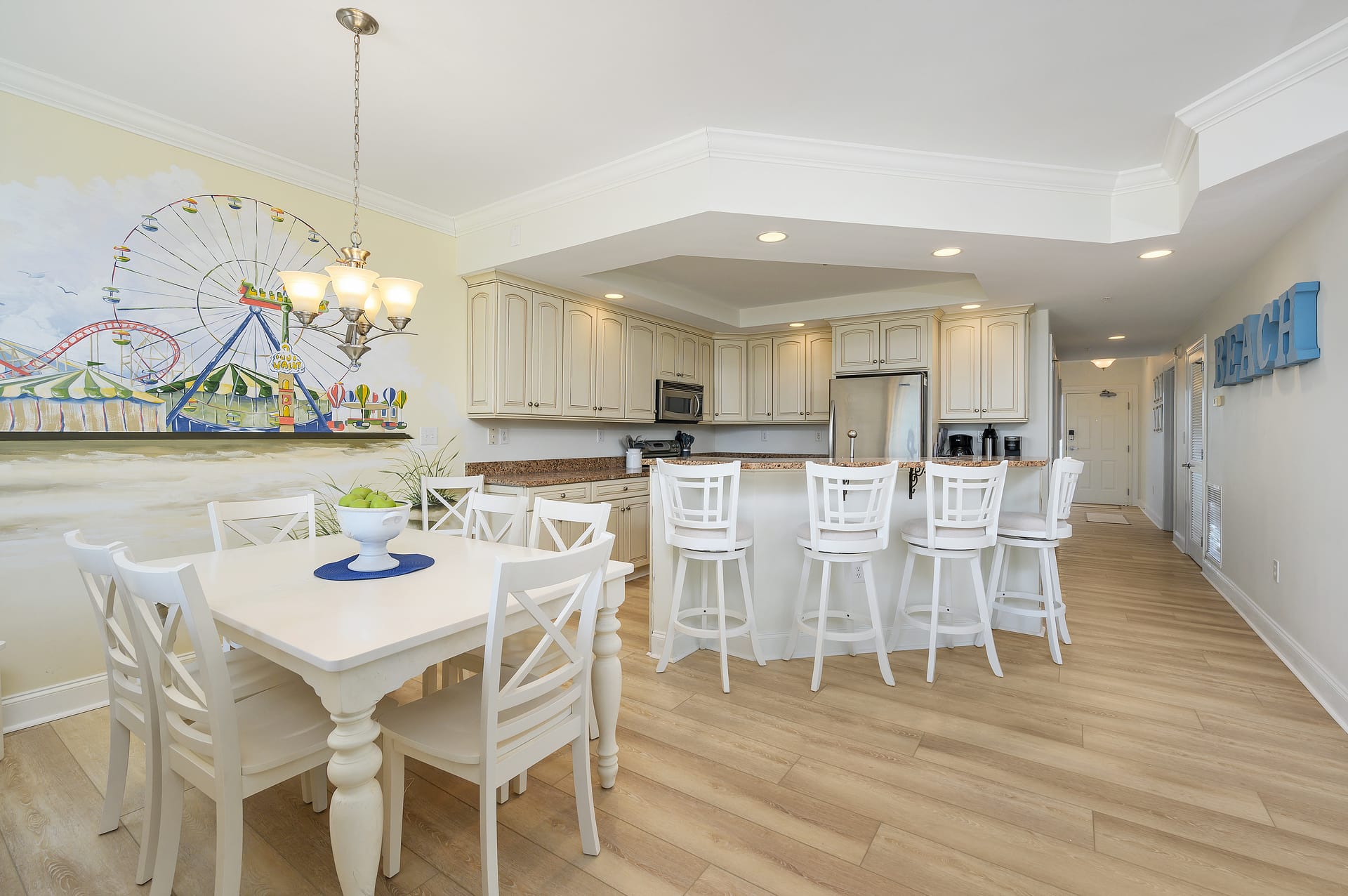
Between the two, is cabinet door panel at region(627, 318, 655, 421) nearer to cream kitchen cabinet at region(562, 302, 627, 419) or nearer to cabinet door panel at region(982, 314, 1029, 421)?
cream kitchen cabinet at region(562, 302, 627, 419)

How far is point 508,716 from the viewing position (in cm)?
158

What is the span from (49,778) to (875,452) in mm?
5127

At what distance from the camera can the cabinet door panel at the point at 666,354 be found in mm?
5438

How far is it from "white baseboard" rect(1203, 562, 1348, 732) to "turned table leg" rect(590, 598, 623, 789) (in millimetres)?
2970

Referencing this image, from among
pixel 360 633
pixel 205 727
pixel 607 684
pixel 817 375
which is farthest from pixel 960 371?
pixel 205 727

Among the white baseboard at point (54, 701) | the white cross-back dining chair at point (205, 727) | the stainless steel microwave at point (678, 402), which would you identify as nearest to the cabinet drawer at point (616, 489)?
the stainless steel microwave at point (678, 402)

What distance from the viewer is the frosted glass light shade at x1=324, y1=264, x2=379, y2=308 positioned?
196cm

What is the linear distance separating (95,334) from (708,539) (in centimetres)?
289

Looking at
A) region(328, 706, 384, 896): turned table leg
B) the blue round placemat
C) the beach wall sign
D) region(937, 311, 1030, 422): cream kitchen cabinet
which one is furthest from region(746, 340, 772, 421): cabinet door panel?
region(328, 706, 384, 896): turned table leg

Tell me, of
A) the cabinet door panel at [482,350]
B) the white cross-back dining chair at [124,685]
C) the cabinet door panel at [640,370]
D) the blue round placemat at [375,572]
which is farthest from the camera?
the cabinet door panel at [640,370]

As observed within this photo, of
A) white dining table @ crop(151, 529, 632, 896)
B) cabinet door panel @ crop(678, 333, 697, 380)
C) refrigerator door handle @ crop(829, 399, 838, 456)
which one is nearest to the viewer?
white dining table @ crop(151, 529, 632, 896)

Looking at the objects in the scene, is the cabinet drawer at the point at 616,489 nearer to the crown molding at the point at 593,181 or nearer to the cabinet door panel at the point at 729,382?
the cabinet door panel at the point at 729,382

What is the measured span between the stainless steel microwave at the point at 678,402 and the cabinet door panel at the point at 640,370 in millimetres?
62

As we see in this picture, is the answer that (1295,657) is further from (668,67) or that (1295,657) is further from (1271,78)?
(668,67)
